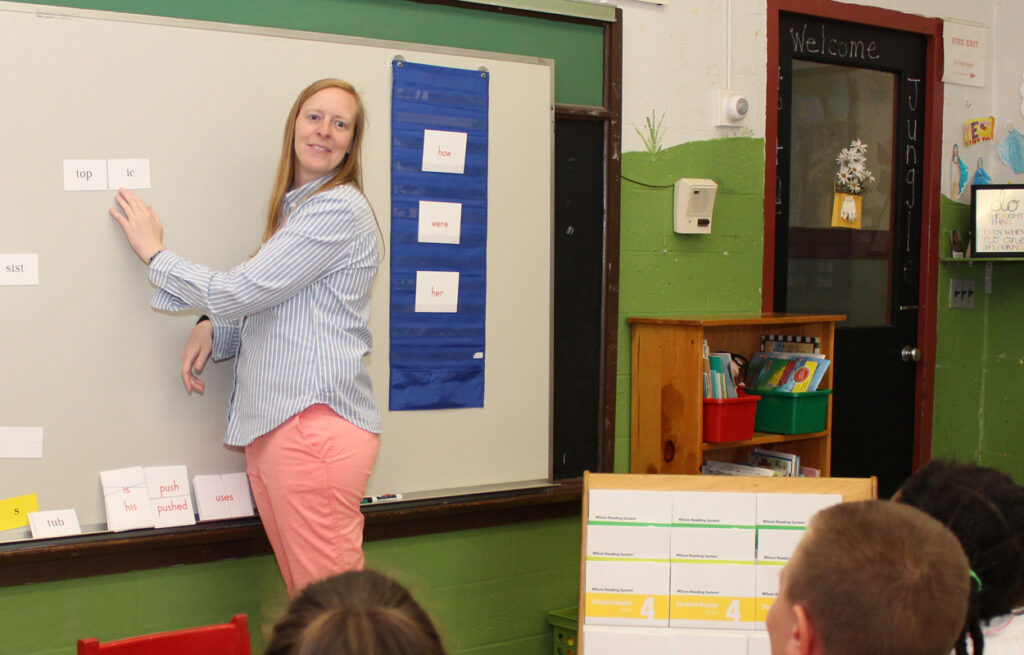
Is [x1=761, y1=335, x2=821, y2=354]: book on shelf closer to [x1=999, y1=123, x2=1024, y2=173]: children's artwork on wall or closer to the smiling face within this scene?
[x1=999, y1=123, x2=1024, y2=173]: children's artwork on wall

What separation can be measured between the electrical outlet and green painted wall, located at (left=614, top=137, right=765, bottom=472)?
1097 mm

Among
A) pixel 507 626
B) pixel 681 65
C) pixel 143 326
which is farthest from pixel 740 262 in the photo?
pixel 143 326

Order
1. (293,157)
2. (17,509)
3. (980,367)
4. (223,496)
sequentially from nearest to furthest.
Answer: (17,509) < (293,157) < (223,496) < (980,367)

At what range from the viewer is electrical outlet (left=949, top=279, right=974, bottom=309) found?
4027 millimetres

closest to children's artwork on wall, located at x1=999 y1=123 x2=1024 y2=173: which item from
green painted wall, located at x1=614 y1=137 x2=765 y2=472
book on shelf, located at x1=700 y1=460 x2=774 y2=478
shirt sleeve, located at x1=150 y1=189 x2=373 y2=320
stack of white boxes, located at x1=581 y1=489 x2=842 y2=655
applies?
green painted wall, located at x1=614 y1=137 x2=765 y2=472

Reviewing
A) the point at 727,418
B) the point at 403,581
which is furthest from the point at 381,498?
the point at 727,418

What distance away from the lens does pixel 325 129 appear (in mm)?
2244

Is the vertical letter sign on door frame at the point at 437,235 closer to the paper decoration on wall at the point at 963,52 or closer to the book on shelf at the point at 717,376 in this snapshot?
the book on shelf at the point at 717,376

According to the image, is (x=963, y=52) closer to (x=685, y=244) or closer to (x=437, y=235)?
(x=685, y=244)

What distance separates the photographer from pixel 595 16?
9.87 ft

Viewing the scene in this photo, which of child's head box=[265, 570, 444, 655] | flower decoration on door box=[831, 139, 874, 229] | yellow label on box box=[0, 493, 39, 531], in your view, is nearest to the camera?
child's head box=[265, 570, 444, 655]

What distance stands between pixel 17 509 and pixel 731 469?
6.54 ft

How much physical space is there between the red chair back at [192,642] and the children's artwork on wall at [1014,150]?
144 inches

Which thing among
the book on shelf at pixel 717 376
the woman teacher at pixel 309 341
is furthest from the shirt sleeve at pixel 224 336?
the book on shelf at pixel 717 376
